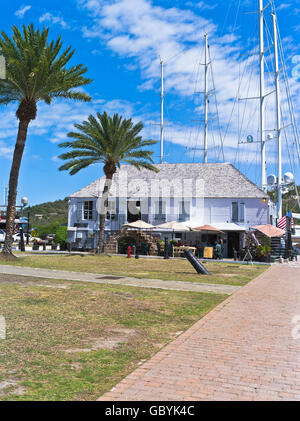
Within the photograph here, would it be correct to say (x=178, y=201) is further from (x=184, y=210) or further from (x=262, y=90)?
(x=262, y=90)

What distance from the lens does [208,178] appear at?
3900 centimetres

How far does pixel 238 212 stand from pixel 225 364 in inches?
1226

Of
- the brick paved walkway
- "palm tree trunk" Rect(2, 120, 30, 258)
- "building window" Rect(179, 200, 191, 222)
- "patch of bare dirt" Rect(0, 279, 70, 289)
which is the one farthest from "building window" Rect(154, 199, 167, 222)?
the brick paved walkway

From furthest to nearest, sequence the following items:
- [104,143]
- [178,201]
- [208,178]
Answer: [208,178] → [178,201] → [104,143]

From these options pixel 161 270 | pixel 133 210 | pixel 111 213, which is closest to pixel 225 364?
pixel 161 270

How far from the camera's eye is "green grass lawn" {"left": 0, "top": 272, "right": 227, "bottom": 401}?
4.48 m

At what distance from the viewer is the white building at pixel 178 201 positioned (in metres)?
35.2

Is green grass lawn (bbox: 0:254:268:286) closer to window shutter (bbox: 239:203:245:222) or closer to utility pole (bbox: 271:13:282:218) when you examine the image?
window shutter (bbox: 239:203:245:222)

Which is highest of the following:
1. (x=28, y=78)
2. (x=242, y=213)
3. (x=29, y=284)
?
(x=28, y=78)

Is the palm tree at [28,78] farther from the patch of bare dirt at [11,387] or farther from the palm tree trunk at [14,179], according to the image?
the patch of bare dirt at [11,387]

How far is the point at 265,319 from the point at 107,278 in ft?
24.6

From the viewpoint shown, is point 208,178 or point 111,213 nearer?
point 208,178

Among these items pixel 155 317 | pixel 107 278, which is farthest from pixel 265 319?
pixel 107 278
